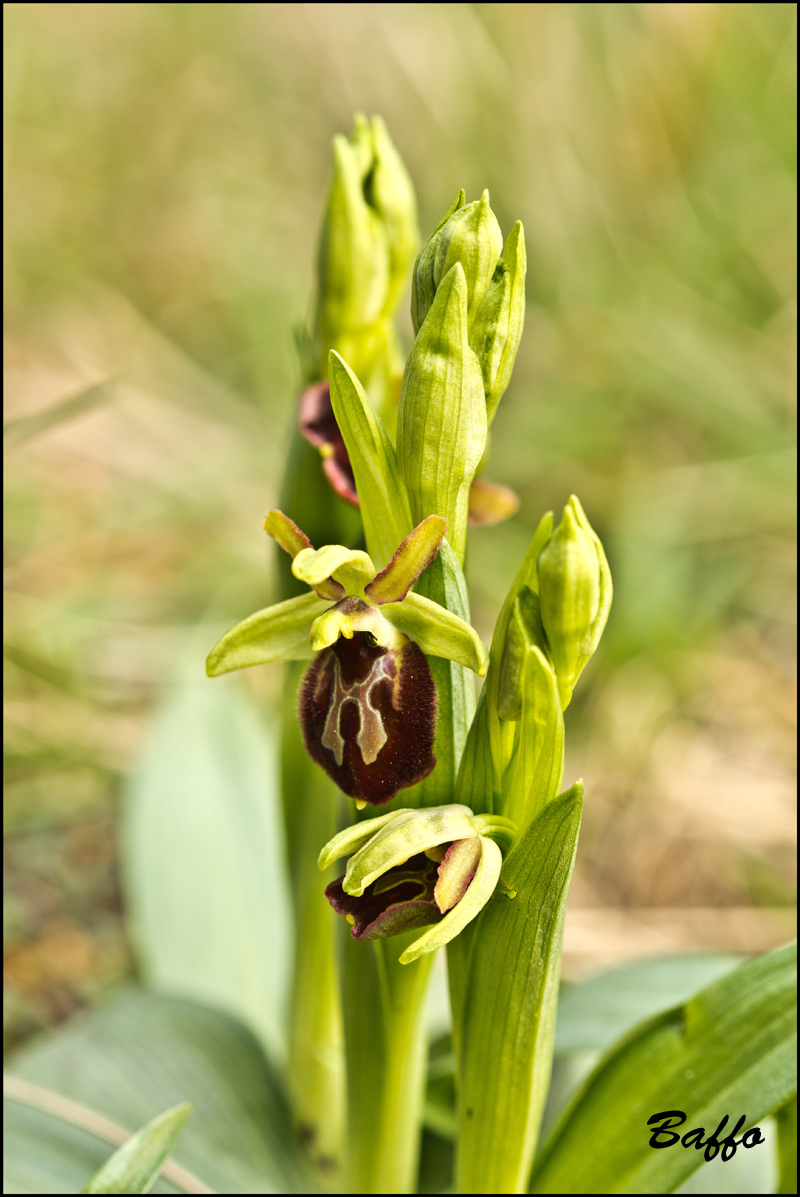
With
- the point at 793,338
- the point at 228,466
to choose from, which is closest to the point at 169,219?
the point at 228,466

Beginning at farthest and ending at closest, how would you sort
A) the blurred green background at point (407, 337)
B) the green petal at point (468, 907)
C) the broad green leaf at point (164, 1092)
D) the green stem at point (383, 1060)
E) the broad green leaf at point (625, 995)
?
the blurred green background at point (407, 337), the broad green leaf at point (625, 995), the broad green leaf at point (164, 1092), the green stem at point (383, 1060), the green petal at point (468, 907)

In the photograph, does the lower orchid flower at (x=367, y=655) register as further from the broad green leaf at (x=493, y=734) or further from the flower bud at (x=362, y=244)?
the flower bud at (x=362, y=244)

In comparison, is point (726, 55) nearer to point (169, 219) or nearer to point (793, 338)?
point (793, 338)

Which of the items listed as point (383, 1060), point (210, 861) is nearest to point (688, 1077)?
point (383, 1060)

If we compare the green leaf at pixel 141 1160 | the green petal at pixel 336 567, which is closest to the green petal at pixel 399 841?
the green petal at pixel 336 567

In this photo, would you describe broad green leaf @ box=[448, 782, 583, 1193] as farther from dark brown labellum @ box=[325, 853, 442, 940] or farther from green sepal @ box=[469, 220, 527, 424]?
green sepal @ box=[469, 220, 527, 424]

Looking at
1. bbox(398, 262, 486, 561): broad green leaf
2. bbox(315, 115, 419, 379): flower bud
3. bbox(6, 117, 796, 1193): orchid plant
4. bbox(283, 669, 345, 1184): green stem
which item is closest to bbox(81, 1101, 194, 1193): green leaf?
bbox(6, 117, 796, 1193): orchid plant

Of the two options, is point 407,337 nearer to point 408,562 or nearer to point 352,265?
point 352,265
